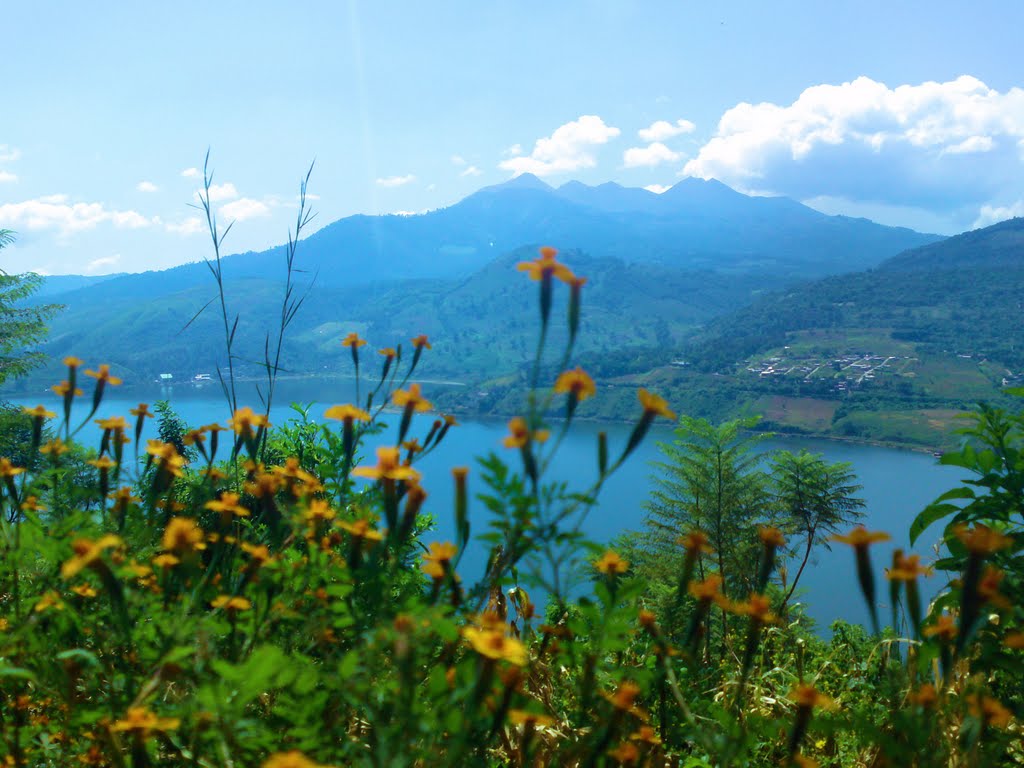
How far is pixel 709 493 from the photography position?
938cm

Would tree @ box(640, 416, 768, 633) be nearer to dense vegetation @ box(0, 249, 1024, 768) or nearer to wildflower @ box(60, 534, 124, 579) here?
→ dense vegetation @ box(0, 249, 1024, 768)

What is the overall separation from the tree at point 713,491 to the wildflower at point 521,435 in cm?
591

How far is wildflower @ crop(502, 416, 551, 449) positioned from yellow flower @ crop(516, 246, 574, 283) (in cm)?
24

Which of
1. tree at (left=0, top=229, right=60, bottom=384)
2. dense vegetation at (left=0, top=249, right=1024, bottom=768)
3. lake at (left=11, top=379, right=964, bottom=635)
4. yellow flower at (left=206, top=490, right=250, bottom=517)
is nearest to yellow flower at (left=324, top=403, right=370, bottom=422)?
dense vegetation at (left=0, top=249, right=1024, bottom=768)

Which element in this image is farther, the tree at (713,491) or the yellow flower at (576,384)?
the tree at (713,491)

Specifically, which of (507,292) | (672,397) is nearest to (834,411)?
(672,397)

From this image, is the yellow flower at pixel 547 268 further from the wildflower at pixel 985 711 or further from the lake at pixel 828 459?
the lake at pixel 828 459

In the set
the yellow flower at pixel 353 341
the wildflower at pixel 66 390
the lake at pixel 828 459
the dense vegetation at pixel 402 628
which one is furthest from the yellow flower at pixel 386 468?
Result: the lake at pixel 828 459

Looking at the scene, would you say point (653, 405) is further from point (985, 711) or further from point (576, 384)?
point (985, 711)

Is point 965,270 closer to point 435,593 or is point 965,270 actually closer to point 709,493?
point 709,493

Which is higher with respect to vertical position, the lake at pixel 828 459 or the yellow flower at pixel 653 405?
the yellow flower at pixel 653 405

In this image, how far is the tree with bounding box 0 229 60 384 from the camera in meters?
22.1

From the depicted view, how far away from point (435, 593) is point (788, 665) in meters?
1.84

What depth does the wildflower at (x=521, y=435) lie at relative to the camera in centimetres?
89
